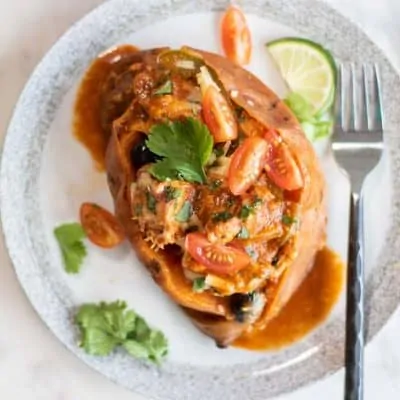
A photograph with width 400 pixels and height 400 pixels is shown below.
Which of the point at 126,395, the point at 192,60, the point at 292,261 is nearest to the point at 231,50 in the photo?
the point at 192,60

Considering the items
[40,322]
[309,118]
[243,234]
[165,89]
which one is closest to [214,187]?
[243,234]

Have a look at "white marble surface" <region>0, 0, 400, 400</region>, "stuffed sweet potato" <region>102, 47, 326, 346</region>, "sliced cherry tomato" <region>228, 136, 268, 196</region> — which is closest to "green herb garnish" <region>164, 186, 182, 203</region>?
"stuffed sweet potato" <region>102, 47, 326, 346</region>

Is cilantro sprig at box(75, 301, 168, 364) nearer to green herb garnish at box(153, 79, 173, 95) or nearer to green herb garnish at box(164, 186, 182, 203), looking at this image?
green herb garnish at box(164, 186, 182, 203)

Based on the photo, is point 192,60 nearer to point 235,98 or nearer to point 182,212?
Result: point 235,98

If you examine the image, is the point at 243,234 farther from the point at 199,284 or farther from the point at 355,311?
the point at 355,311

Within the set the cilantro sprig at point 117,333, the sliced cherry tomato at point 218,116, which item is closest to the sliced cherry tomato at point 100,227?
the cilantro sprig at point 117,333
